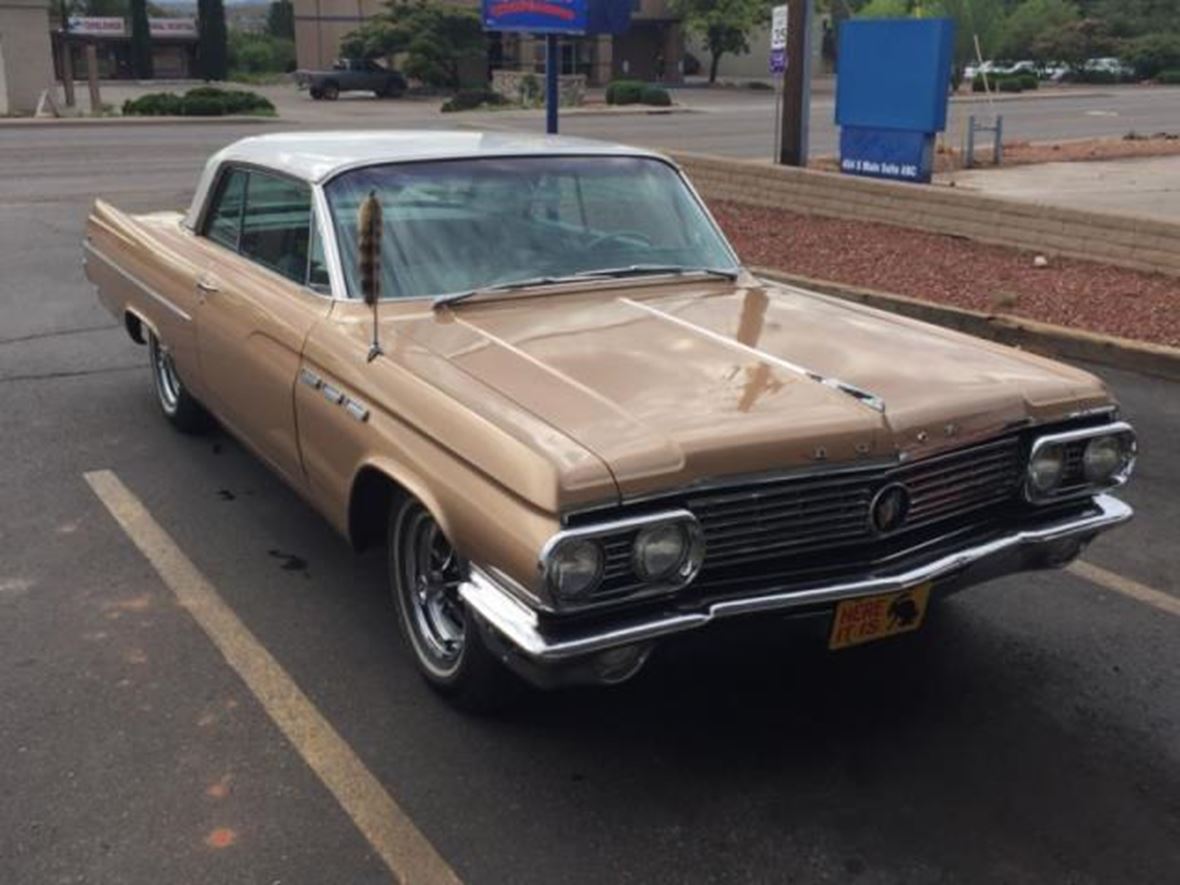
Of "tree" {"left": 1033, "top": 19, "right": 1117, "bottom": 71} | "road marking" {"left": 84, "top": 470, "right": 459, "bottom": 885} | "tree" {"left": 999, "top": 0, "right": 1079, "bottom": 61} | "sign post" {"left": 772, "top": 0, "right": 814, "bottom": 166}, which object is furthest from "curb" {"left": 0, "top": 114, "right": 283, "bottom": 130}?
"tree" {"left": 1033, "top": 19, "right": 1117, "bottom": 71}

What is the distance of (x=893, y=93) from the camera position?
52.8 ft

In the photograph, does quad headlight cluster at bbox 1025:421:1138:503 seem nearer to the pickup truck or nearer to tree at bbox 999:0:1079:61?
the pickup truck

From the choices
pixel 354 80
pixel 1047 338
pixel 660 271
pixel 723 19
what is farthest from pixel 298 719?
pixel 723 19

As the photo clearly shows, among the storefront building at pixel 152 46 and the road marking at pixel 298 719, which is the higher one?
the storefront building at pixel 152 46

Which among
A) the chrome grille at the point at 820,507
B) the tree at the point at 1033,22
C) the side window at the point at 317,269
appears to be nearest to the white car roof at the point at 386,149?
the side window at the point at 317,269

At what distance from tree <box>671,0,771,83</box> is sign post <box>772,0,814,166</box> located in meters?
43.7

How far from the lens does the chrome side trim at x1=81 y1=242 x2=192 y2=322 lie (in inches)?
218

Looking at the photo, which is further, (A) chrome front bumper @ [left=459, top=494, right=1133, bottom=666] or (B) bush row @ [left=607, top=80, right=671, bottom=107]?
(B) bush row @ [left=607, top=80, right=671, bottom=107]

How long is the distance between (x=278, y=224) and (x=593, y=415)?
221cm

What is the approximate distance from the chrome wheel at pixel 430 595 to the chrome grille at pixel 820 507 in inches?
35.4

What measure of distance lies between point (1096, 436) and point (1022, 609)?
106 centimetres

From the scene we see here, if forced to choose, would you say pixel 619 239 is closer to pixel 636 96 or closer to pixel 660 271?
pixel 660 271

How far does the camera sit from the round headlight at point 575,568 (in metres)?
2.94

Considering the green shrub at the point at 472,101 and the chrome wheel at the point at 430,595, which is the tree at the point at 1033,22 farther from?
the chrome wheel at the point at 430,595
